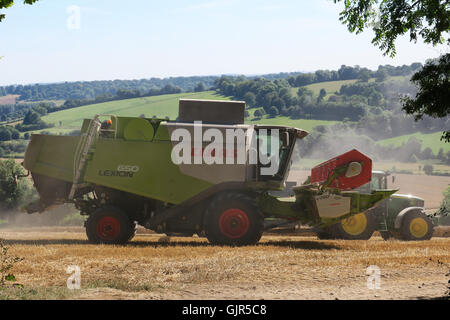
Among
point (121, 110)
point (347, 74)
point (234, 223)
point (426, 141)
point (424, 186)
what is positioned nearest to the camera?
point (234, 223)

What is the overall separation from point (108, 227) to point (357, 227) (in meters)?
7.61

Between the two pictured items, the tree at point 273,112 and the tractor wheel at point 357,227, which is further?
the tree at point 273,112

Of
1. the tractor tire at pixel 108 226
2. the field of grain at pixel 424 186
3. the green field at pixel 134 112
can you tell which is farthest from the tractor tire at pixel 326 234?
the green field at pixel 134 112

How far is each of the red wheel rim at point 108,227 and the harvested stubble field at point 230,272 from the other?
51cm

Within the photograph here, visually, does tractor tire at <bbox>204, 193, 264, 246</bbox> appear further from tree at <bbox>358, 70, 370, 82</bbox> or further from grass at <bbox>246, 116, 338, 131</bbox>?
tree at <bbox>358, 70, 370, 82</bbox>

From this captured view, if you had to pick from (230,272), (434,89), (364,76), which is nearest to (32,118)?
(364,76)

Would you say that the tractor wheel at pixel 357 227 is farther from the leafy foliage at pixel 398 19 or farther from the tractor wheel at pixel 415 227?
the leafy foliage at pixel 398 19

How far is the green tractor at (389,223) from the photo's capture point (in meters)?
16.7

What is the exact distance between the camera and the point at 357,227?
16656mm

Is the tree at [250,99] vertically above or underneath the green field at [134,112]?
above

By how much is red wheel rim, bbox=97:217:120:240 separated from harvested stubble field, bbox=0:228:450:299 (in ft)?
1.68

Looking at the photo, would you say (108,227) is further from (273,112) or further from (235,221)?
(273,112)

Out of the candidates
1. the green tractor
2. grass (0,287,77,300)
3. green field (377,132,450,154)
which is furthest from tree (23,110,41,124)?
grass (0,287,77,300)
